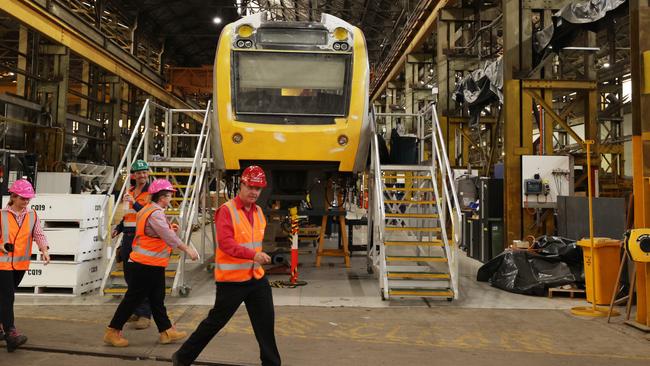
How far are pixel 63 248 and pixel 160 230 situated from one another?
9.65 feet

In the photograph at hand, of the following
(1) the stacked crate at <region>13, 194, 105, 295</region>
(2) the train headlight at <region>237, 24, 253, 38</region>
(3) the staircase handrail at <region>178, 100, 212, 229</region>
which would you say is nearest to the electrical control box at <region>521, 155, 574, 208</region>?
(2) the train headlight at <region>237, 24, 253, 38</region>

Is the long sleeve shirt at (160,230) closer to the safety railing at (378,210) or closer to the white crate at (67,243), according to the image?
the white crate at (67,243)

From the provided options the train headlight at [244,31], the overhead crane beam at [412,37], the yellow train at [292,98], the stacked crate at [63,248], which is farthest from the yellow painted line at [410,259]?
the overhead crane beam at [412,37]

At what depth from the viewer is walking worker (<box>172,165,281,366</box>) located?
3.25m

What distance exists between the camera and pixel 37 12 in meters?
11.8

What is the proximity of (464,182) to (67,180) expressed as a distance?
31.0 feet

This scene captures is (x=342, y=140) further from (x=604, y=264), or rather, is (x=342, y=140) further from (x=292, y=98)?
(x=604, y=264)

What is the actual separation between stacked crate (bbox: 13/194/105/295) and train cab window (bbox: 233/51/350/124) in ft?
8.63

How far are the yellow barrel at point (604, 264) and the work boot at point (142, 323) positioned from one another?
5183mm

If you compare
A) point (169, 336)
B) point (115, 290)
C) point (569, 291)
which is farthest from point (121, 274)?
point (569, 291)

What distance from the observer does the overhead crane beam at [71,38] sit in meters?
11.2

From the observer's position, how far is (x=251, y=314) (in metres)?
3.31

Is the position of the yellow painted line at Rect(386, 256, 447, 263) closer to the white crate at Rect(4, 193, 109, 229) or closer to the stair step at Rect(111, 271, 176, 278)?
the stair step at Rect(111, 271, 176, 278)

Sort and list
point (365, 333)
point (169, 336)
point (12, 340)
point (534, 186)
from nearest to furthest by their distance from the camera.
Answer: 1. point (12, 340)
2. point (169, 336)
3. point (365, 333)
4. point (534, 186)
